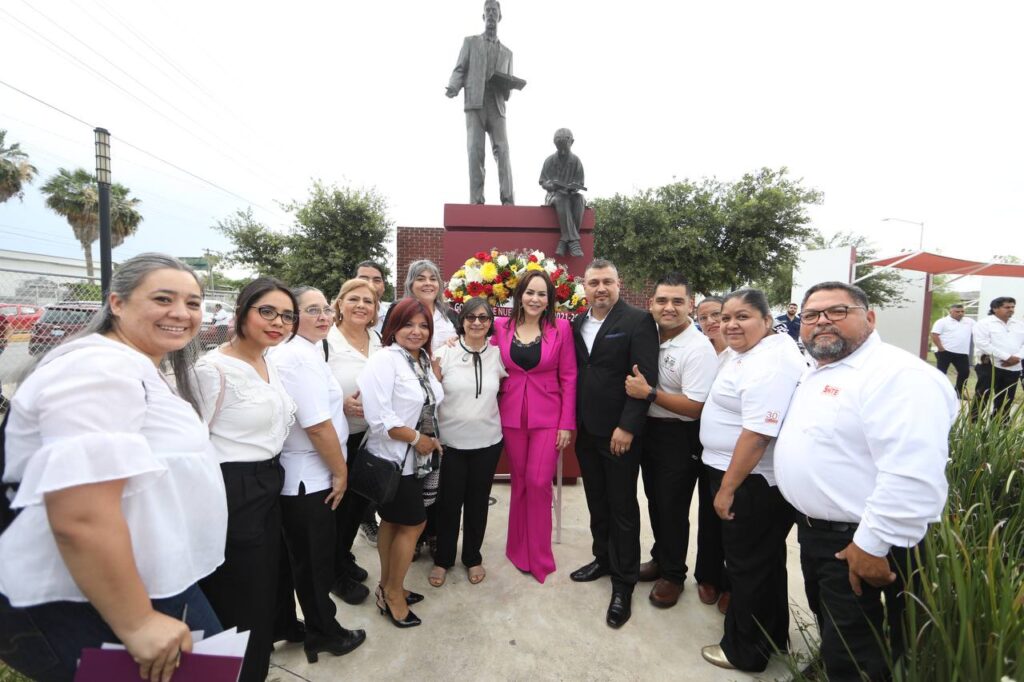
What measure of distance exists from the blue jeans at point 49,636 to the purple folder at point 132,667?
0.09 metres

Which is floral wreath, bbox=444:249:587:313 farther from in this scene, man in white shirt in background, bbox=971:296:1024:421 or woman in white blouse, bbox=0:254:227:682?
man in white shirt in background, bbox=971:296:1024:421

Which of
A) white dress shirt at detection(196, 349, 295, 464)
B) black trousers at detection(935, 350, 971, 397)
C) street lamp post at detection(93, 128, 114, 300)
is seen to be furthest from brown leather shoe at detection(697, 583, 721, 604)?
black trousers at detection(935, 350, 971, 397)

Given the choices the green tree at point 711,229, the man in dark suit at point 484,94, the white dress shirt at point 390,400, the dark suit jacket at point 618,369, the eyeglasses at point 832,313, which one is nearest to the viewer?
the eyeglasses at point 832,313

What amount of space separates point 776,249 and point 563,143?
48.1ft

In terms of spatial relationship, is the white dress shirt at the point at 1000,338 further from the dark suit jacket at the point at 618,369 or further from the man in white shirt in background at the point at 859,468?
the man in white shirt in background at the point at 859,468

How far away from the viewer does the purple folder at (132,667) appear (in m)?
1.10

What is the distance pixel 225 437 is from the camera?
1.78m

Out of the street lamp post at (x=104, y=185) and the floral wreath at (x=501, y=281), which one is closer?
the floral wreath at (x=501, y=281)

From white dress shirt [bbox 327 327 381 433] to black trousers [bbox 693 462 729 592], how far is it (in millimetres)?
2199

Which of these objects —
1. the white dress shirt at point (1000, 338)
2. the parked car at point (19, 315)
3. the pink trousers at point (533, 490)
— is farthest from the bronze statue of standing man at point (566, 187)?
the white dress shirt at point (1000, 338)

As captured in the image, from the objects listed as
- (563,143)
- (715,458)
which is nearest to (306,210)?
(563,143)

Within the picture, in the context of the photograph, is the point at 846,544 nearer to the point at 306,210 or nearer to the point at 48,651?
the point at 48,651

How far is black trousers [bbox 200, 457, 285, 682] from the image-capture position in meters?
1.78

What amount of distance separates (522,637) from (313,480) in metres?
1.48
